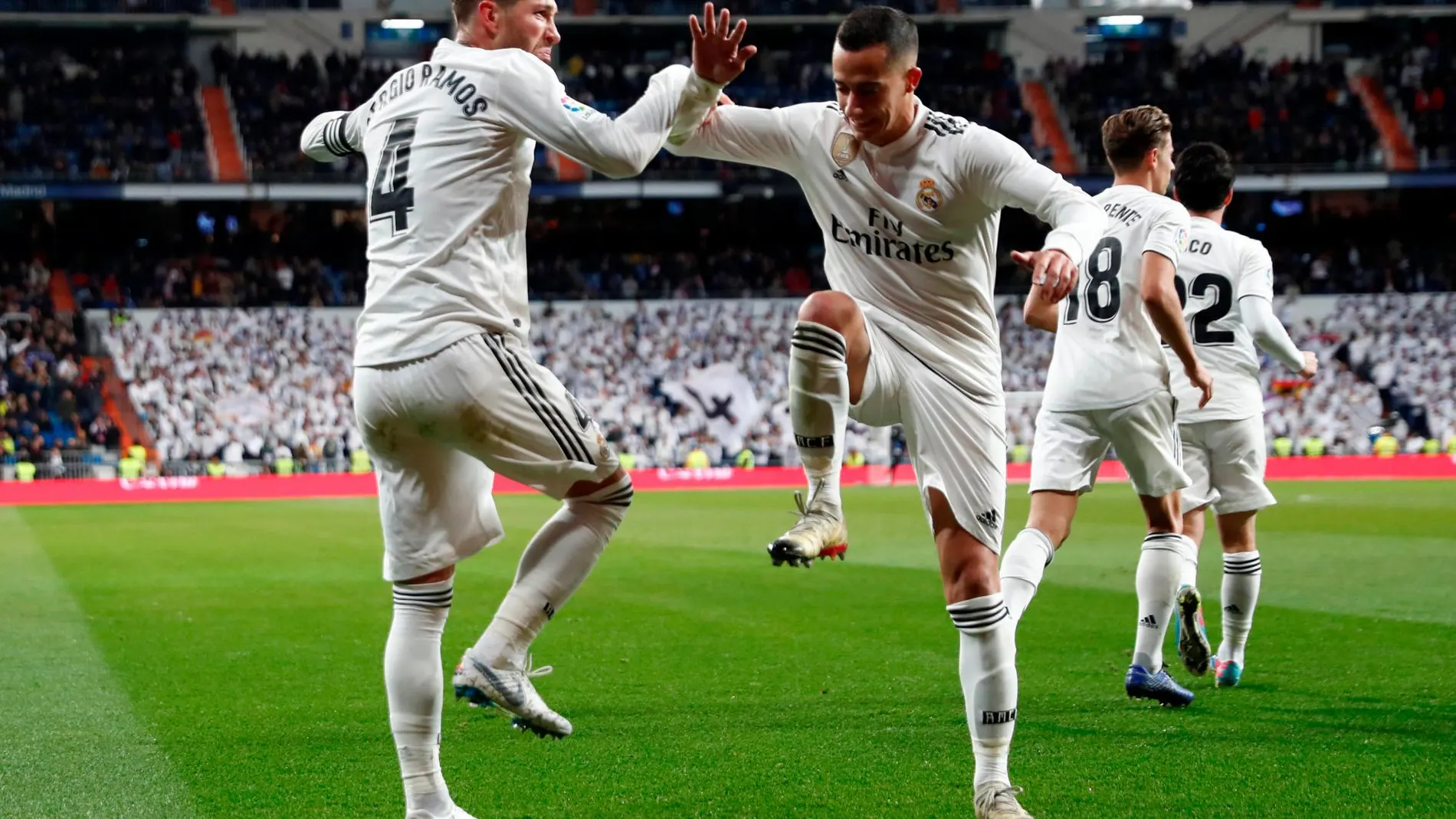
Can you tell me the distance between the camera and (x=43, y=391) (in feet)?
102

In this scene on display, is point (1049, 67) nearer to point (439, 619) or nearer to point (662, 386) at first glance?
point (662, 386)

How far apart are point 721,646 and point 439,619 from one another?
14.5 feet

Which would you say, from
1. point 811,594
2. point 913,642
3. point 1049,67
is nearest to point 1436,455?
point 1049,67

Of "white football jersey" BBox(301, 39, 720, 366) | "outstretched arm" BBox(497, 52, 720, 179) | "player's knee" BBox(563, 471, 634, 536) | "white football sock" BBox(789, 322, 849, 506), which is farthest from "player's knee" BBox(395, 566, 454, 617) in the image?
"outstretched arm" BBox(497, 52, 720, 179)

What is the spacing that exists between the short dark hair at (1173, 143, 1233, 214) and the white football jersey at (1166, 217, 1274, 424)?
0.10 m

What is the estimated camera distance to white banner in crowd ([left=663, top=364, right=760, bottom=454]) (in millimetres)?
33688

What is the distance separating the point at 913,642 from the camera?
8.83 m

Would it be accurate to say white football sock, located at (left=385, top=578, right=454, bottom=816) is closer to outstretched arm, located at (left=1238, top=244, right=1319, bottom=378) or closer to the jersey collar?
the jersey collar

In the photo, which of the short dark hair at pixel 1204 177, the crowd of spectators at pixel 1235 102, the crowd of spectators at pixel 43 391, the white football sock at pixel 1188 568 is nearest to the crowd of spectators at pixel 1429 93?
the crowd of spectators at pixel 1235 102

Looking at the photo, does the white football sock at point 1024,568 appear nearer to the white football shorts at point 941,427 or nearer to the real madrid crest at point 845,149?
the white football shorts at point 941,427

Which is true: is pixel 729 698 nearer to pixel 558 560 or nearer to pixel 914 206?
pixel 558 560

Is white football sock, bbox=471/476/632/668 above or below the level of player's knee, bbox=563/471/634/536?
below

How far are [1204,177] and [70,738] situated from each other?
5.80 meters

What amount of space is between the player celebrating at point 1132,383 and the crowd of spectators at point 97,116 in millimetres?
32312
